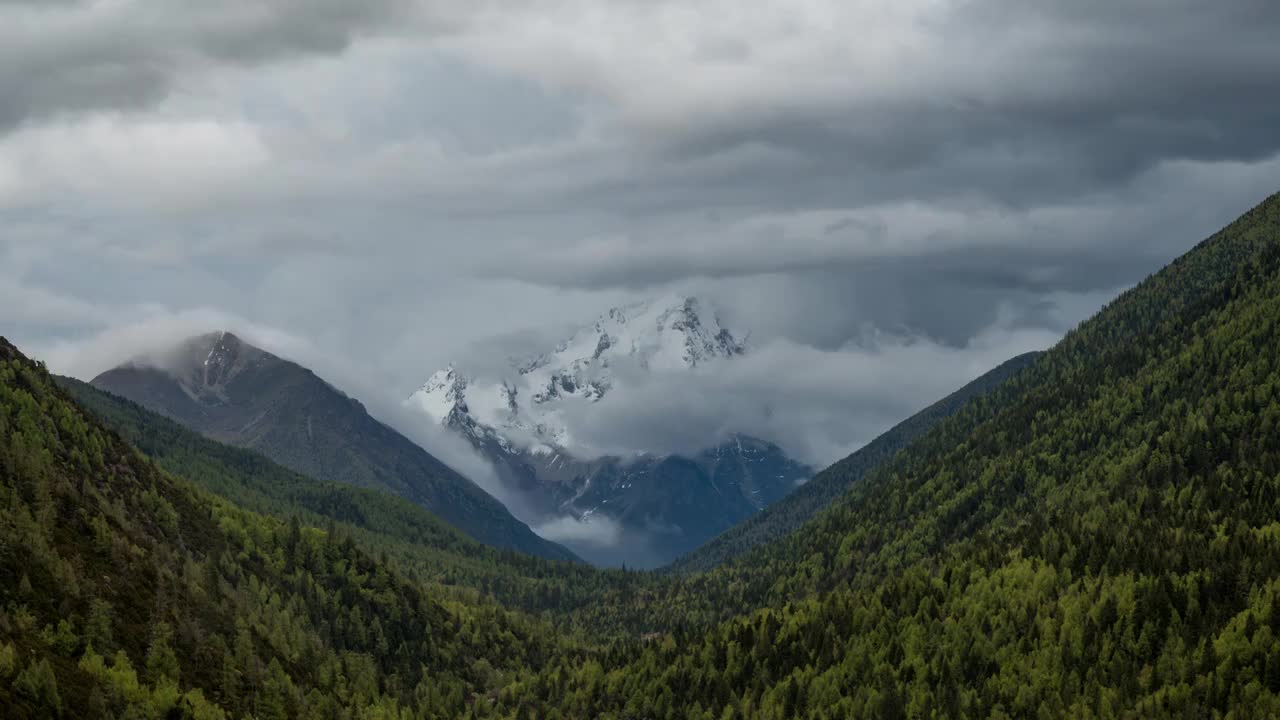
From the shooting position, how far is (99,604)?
197000mm

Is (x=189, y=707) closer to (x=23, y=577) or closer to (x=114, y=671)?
(x=114, y=671)

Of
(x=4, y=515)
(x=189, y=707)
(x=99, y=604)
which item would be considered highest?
(x=4, y=515)

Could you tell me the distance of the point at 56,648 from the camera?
180875mm

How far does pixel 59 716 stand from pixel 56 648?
82.4 ft

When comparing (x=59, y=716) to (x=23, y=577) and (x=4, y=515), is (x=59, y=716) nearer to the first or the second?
(x=23, y=577)

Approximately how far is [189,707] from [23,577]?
32120 millimetres

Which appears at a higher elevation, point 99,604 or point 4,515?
point 4,515

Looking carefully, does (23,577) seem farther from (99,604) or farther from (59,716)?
(59,716)

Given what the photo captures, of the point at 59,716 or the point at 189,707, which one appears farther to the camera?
the point at 189,707

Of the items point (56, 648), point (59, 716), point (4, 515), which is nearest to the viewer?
point (59, 716)

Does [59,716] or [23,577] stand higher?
[23,577]

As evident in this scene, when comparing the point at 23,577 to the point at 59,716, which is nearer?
the point at 59,716

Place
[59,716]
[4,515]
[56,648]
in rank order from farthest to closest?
[4,515]
[56,648]
[59,716]

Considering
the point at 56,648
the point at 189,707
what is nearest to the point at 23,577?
the point at 56,648
